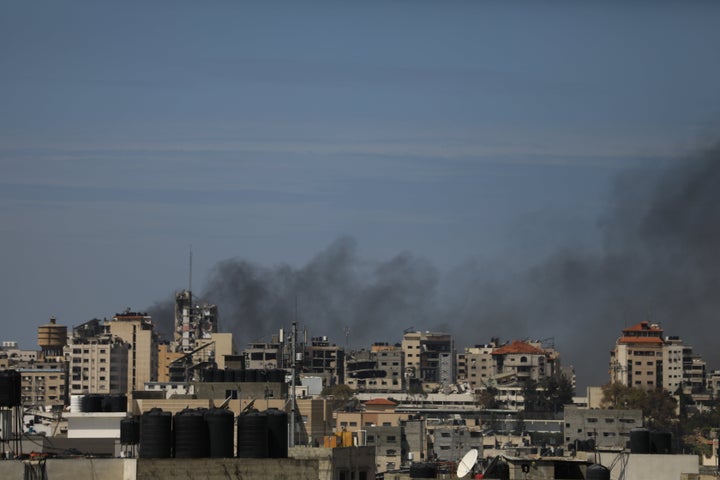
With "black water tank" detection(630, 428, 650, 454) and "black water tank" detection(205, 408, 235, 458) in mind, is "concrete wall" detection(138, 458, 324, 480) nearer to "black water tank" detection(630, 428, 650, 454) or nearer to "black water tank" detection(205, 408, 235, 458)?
"black water tank" detection(205, 408, 235, 458)

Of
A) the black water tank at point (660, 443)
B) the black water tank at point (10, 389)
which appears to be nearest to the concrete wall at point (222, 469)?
the black water tank at point (10, 389)

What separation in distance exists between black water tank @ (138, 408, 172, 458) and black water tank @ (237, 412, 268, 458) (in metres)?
1.30

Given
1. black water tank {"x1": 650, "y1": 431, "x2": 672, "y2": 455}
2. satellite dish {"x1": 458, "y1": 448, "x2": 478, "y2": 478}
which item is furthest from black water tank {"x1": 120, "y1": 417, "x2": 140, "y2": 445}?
black water tank {"x1": 650, "y1": 431, "x2": 672, "y2": 455}

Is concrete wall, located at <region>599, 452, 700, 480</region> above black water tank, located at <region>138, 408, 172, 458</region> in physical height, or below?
below

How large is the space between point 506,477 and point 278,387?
41987 millimetres

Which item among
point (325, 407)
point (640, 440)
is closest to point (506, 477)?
point (640, 440)

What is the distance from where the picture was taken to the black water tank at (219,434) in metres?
39.6

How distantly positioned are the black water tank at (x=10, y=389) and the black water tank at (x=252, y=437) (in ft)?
13.7

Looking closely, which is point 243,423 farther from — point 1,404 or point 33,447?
point 33,447

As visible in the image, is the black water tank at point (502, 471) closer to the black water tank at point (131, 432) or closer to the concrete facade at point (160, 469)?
the concrete facade at point (160, 469)

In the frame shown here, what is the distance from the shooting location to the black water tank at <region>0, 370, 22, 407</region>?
4028 centimetres

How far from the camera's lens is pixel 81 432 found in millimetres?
73250

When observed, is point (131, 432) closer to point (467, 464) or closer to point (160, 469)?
point (467, 464)

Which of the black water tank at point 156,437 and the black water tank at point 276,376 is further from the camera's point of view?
the black water tank at point 276,376
